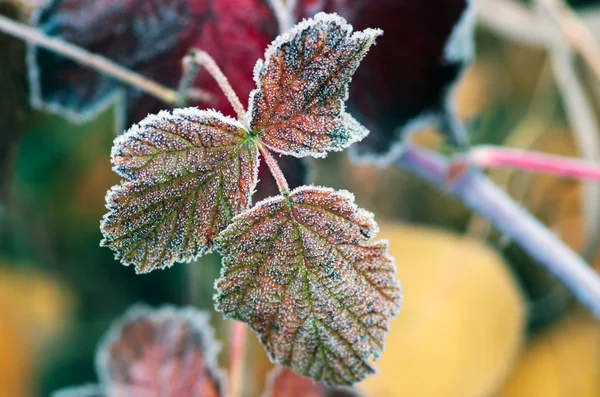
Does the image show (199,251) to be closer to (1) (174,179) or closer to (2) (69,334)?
(1) (174,179)

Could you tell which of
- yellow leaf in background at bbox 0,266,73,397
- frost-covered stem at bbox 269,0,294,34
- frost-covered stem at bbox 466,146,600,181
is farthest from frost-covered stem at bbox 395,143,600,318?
yellow leaf in background at bbox 0,266,73,397

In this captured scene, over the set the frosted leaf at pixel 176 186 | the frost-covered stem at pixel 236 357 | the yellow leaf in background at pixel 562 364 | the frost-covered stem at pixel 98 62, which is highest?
the frost-covered stem at pixel 98 62

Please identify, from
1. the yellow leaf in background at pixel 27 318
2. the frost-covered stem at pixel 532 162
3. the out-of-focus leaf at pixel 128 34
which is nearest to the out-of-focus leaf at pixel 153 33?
the out-of-focus leaf at pixel 128 34

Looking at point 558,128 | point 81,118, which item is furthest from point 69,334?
point 558,128

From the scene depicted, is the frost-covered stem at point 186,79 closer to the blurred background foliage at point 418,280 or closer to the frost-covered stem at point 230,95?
the frost-covered stem at point 230,95

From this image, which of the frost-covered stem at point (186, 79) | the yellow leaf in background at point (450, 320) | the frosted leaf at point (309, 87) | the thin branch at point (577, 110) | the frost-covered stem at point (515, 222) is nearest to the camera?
the frosted leaf at point (309, 87)
